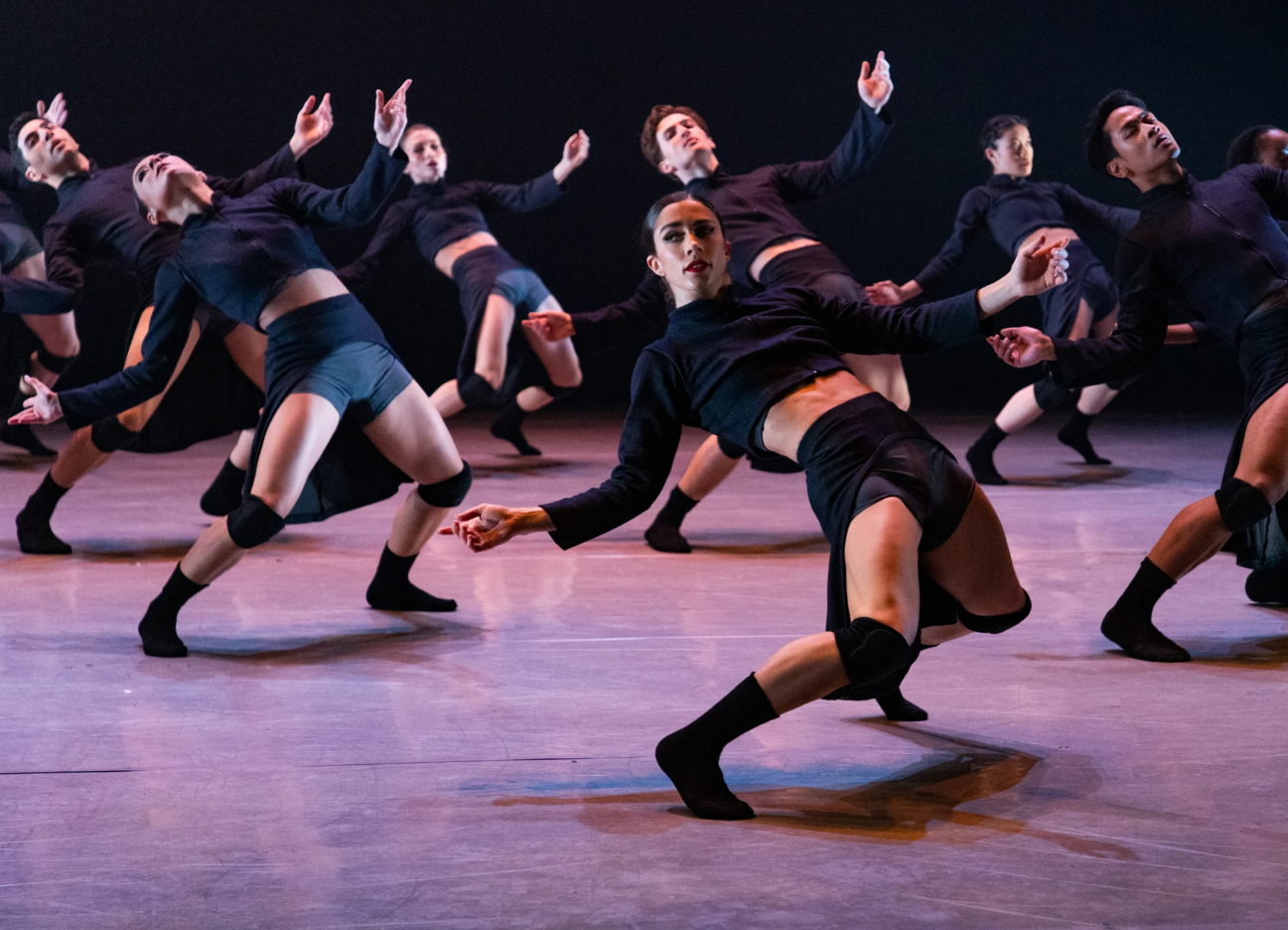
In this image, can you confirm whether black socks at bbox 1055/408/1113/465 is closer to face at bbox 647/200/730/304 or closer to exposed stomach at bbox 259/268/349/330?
exposed stomach at bbox 259/268/349/330

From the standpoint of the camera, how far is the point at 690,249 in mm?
2422

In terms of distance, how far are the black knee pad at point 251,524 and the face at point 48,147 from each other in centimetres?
222

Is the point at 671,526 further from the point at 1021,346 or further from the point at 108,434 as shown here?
the point at 1021,346

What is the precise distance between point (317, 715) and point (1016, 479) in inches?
143

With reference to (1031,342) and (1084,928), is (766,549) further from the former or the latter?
(1084,928)

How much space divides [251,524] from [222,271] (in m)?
0.61

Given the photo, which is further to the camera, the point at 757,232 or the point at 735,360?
the point at 757,232

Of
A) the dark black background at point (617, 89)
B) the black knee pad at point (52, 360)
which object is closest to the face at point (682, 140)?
the black knee pad at point (52, 360)

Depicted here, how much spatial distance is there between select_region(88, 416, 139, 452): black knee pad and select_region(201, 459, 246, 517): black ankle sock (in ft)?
1.52

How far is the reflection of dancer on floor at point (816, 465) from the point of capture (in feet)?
6.83

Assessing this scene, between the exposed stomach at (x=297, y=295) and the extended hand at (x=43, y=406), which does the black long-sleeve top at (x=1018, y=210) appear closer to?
the exposed stomach at (x=297, y=295)

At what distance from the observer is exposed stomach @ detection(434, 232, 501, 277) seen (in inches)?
238

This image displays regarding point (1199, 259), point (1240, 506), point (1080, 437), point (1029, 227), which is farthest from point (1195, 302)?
point (1080, 437)

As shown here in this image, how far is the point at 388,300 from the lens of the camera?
27.0 ft
